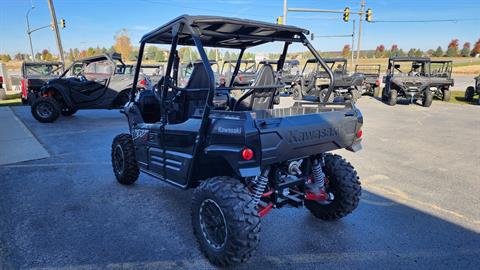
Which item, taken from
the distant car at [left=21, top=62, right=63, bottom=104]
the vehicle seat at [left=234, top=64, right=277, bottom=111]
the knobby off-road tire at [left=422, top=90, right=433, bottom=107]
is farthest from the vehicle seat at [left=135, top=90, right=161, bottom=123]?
the knobby off-road tire at [left=422, top=90, right=433, bottom=107]

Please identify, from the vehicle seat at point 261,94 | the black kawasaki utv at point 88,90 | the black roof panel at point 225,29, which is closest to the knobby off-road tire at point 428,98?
the black kawasaki utv at point 88,90

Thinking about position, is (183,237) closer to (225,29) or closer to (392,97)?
(225,29)

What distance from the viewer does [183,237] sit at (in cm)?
327

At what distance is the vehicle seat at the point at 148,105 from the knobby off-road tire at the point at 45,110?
21.6 ft

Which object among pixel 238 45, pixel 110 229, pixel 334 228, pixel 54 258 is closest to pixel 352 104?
pixel 334 228

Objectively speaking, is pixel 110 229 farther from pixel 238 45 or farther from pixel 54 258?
pixel 238 45

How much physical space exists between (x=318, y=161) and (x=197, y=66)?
165cm

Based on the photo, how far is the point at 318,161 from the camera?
132 inches

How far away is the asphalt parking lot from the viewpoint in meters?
2.91

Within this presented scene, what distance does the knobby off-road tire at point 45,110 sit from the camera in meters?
9.53

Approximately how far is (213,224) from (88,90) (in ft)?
28.0

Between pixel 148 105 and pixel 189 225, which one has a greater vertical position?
pixel 148 105

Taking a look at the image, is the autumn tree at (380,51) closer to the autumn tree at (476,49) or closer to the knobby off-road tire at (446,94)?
the autumn tree at (476,49)

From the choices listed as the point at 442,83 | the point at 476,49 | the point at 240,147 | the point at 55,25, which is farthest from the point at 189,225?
the point at 476,49
